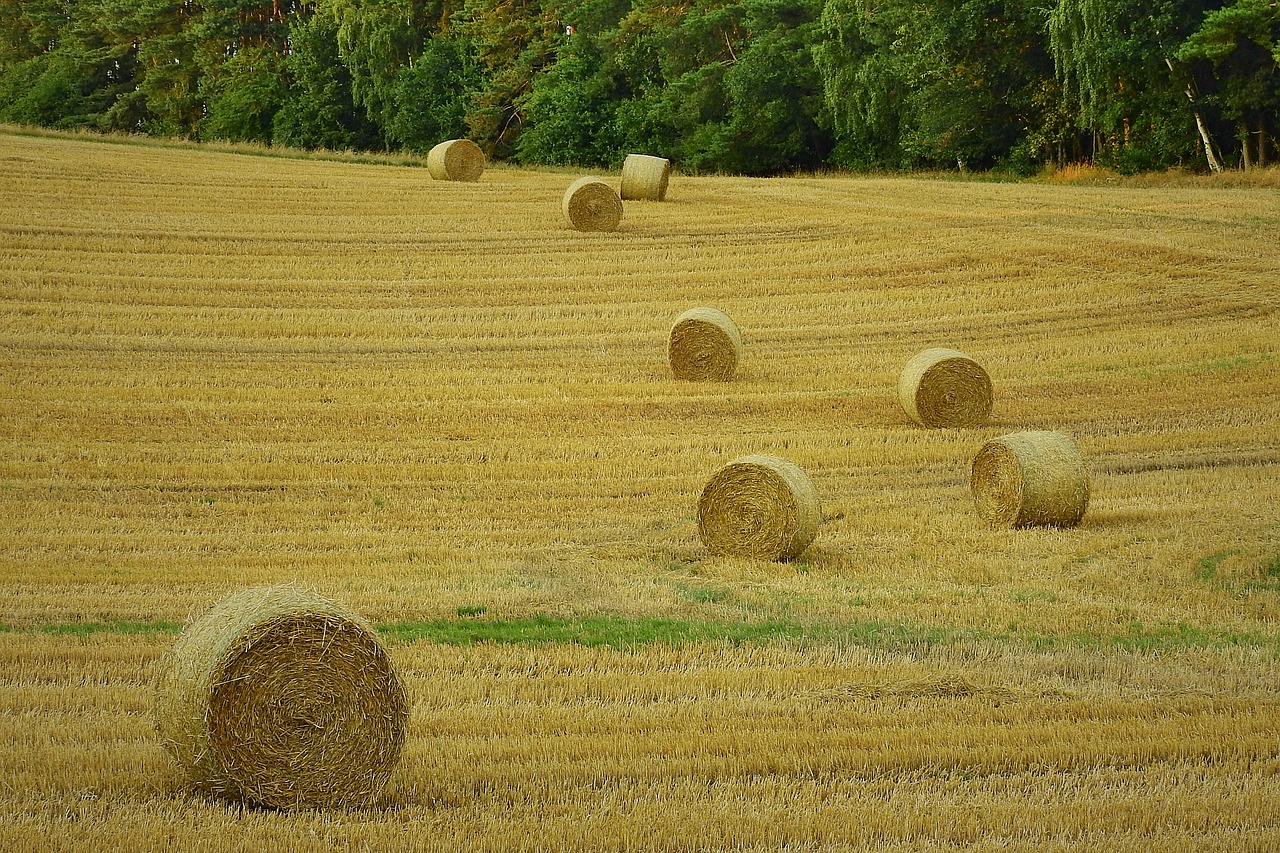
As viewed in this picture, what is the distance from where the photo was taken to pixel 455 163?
30.9 metres

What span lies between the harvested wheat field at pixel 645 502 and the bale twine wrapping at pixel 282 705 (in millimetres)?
155

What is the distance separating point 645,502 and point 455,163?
727 inches

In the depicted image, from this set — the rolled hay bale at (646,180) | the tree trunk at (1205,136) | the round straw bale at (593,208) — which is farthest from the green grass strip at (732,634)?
the tree trunk at (1205,136)

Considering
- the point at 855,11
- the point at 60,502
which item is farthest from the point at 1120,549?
the point at 855,11

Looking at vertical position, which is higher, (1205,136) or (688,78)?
(688,78)

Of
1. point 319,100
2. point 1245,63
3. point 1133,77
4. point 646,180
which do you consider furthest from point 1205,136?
point 319,100

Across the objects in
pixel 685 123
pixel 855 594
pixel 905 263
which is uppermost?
pixel 685 123

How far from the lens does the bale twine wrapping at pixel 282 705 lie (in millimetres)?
6320

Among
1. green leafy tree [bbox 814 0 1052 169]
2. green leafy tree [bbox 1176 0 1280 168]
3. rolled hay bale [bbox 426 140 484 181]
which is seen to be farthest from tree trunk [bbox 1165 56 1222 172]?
rolled hay bale [bbox 426 140 484 181]

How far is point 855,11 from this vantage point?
39188mm

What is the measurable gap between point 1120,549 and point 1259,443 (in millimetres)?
4752

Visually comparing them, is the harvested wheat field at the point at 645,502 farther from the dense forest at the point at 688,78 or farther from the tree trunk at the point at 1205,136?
the dense forest at the point at 688,78

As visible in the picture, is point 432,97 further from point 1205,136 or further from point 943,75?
point 1205,136

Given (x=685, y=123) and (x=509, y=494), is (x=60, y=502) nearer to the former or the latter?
(x=509, y=494)
